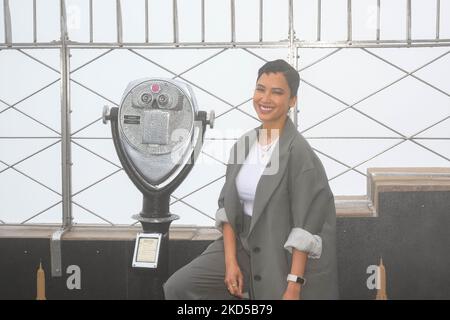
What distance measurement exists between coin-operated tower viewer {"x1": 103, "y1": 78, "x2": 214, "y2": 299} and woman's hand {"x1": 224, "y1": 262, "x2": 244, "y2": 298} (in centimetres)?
42

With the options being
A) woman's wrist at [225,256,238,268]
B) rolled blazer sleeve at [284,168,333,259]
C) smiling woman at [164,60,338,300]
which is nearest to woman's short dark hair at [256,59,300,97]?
smiling woman at [164,60,338,300]

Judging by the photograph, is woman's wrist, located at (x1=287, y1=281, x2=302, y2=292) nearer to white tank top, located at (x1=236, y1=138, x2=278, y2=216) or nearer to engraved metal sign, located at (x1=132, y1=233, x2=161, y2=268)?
white tank top, located at (x1=236, y1=138, x2=278, y2=216)

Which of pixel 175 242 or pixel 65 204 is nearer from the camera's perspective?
pixel 175 242

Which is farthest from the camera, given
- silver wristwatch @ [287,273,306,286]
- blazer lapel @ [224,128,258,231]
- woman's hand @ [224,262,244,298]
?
blazer lapel @ [224,128,258,231]

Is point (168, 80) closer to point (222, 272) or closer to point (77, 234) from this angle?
point (222, 272)

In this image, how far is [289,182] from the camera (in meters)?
2.53

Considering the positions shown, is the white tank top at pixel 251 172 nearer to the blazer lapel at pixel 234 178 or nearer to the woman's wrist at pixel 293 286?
the blazer lapel at pixel 234 178

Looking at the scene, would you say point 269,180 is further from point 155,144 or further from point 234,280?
point 155,144

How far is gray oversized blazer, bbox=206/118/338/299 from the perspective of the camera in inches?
97.7

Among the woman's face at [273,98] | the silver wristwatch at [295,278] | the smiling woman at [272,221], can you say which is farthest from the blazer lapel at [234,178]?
the silver wristwatch at [295,278]
